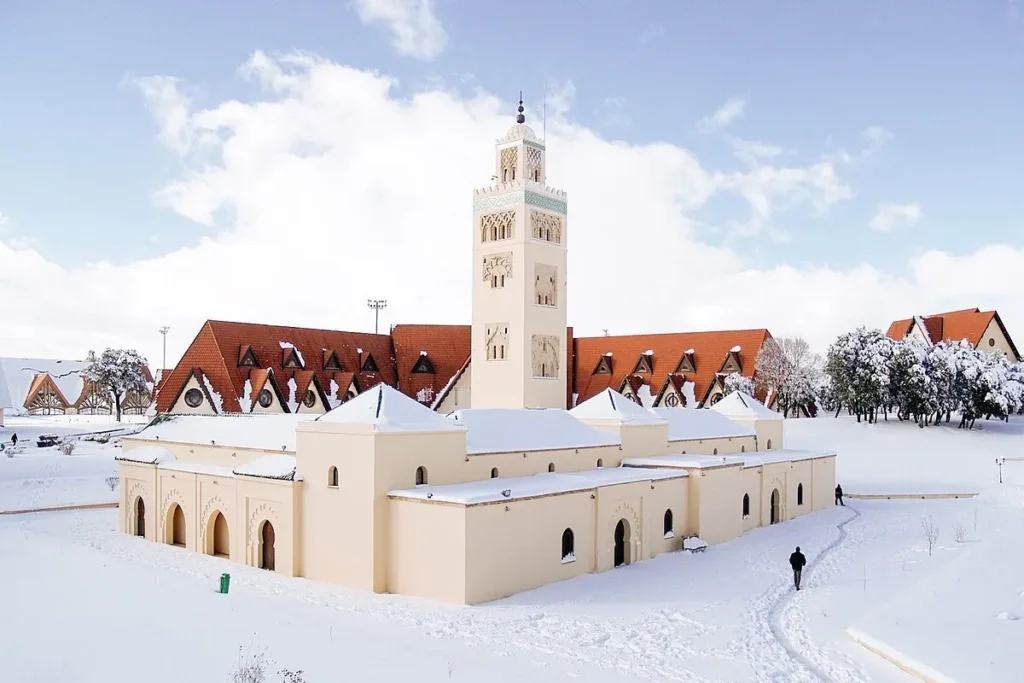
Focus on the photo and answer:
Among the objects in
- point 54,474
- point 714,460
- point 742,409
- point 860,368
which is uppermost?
point 860,368

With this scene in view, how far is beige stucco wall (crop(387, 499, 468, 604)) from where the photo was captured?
17.2 metres

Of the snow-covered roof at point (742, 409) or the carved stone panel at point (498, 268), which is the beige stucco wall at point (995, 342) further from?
the carved stone panel at point (498, 268)

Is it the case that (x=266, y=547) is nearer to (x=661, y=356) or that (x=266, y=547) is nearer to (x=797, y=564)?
(x=797, y=564)

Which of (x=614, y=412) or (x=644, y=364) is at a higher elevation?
(x=644, y=364)

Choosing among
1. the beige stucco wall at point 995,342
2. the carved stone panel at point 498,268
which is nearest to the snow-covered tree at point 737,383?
the carved stone panel at point 498,268

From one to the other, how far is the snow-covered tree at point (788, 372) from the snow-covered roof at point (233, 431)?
1095 inches

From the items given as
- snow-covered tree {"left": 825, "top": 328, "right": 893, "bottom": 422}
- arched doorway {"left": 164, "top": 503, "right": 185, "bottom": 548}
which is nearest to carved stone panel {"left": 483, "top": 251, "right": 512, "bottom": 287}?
arched doorway {"left": 164, "top": 503, "right": 185, "bottom": 548}

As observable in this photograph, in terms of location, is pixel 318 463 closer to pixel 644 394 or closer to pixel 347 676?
pixel 347 676

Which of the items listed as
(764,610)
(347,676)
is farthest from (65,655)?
(764,610)

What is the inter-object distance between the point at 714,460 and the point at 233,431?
15.7 metres

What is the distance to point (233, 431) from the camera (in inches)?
1012

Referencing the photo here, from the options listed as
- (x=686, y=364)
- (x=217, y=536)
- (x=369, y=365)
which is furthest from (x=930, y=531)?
(x=369, y=365)

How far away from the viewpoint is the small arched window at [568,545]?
64.5 ft

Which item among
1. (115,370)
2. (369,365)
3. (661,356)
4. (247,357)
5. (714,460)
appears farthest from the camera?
(115,370)
